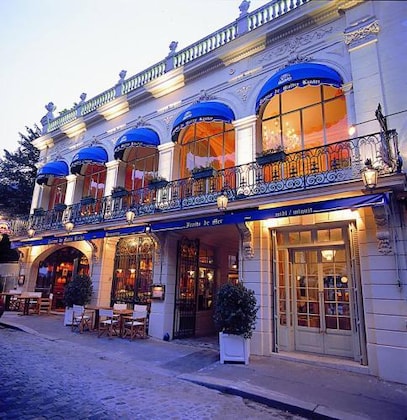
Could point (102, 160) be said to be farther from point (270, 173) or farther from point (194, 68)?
point (270, 173)

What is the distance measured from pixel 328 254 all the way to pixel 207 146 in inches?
229

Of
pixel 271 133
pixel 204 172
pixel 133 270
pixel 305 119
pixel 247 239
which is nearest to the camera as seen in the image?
pixel 247 239

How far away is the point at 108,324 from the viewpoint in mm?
10578

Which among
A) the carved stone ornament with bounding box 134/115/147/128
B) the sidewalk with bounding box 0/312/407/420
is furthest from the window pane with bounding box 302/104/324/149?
the carved stone ornament with bounding box 134/115/147/128

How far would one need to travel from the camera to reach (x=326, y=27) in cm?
930

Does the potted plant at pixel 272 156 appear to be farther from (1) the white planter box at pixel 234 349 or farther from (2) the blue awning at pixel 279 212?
(1) the white planter box at pixel 234 349

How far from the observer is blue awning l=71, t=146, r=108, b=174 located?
44.8 feet

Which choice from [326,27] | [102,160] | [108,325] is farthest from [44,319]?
[326,27]

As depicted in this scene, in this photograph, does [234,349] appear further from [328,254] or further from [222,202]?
[222,202]

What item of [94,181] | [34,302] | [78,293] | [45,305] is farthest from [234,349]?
[34,302]

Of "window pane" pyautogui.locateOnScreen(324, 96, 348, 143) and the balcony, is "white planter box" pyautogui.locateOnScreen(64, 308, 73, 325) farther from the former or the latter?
"window pane" pyautogui.locateOnScreen(324, 96, 348, 143)

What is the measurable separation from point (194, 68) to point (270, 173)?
5.59 meters

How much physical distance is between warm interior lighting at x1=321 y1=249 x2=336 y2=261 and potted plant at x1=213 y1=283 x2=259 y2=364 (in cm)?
248

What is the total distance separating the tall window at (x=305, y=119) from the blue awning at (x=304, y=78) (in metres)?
0.81
